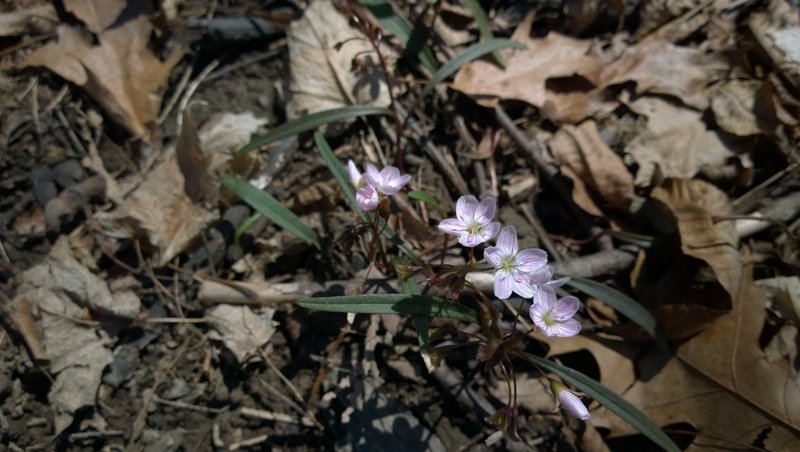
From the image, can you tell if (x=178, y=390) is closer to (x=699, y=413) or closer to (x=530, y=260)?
(x=530, y=260)

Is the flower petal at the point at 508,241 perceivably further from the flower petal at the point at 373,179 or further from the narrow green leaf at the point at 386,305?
the flower petal at the point at 373,179

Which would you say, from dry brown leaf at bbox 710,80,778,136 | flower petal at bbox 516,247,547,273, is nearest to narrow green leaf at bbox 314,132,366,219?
flower petal at bbox 516,247,547,273

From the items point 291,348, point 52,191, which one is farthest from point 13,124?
point 291,348

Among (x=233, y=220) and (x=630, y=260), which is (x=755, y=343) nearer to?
(x=630, y=260)

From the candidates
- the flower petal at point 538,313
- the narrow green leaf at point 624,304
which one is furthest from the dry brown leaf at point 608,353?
the flower petal at point 538,313

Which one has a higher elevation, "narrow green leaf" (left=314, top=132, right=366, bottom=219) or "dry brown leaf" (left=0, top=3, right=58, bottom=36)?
"dry brown leaf" (left=0, top=3, right=58, bottom=36)

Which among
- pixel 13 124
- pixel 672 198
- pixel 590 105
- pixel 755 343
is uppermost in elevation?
pixel 13 124

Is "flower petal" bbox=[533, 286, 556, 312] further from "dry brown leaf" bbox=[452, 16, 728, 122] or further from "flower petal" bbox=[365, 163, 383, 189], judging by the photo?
"dry brown leaf" bbox=[452, 16, 728, 122]
